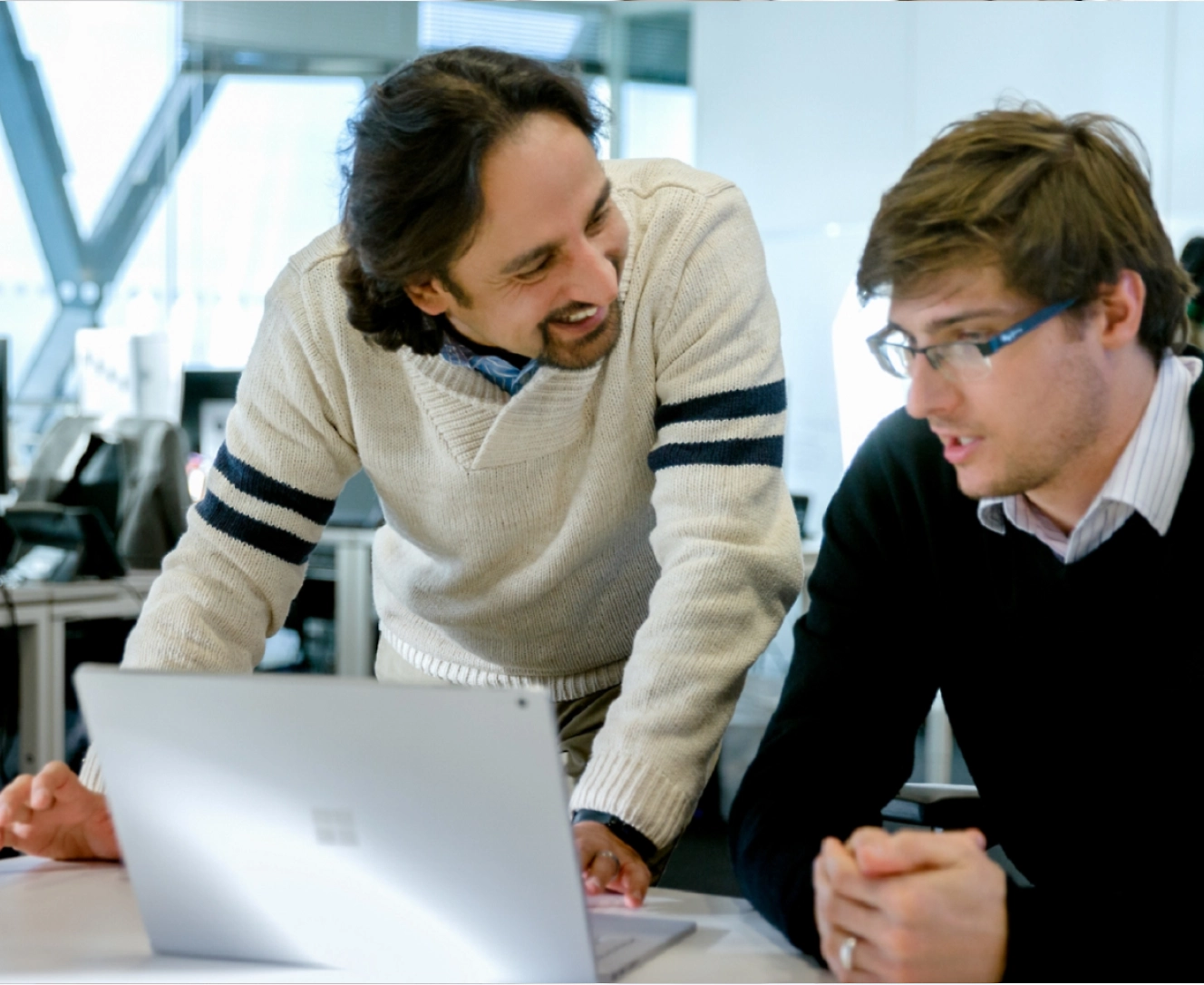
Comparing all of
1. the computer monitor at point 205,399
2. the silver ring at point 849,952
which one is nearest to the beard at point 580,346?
the silver ring at point 849,952

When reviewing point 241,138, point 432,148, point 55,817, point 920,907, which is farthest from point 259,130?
point 920,907

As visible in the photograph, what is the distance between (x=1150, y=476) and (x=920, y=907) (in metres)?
0.48

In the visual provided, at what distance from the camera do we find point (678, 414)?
1661mm

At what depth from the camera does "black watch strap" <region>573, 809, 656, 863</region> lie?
4.64ft

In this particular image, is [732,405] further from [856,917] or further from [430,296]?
[856,917]

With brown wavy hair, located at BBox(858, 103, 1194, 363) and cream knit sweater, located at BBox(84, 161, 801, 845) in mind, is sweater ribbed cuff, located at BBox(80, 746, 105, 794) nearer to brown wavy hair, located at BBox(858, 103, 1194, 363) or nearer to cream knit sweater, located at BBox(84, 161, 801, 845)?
cream knit sweater, located at BBox(84, 161, 801, 845)

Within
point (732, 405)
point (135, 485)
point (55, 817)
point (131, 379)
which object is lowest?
point (135, 485)

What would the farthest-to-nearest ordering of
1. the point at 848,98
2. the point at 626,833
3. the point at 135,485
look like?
the point at 848,98, the point at 135,485, the point at 626,833

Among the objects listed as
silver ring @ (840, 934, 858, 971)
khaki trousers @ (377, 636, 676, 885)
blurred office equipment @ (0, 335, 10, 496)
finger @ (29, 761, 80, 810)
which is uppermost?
silver ring @ (840, 934, 858, 971)

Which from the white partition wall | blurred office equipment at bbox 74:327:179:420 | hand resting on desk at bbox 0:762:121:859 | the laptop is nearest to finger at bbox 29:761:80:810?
hand resting on desk at bbox 0:762:121:859

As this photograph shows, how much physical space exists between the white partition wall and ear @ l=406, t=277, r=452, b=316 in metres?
3.44

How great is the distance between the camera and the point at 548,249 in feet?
5.11

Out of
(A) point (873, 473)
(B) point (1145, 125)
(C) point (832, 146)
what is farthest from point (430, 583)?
(C) point (832, 146)

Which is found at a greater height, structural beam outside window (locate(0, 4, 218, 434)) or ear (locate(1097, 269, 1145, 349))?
ear (locate(1097, 269, 1145, 349))
